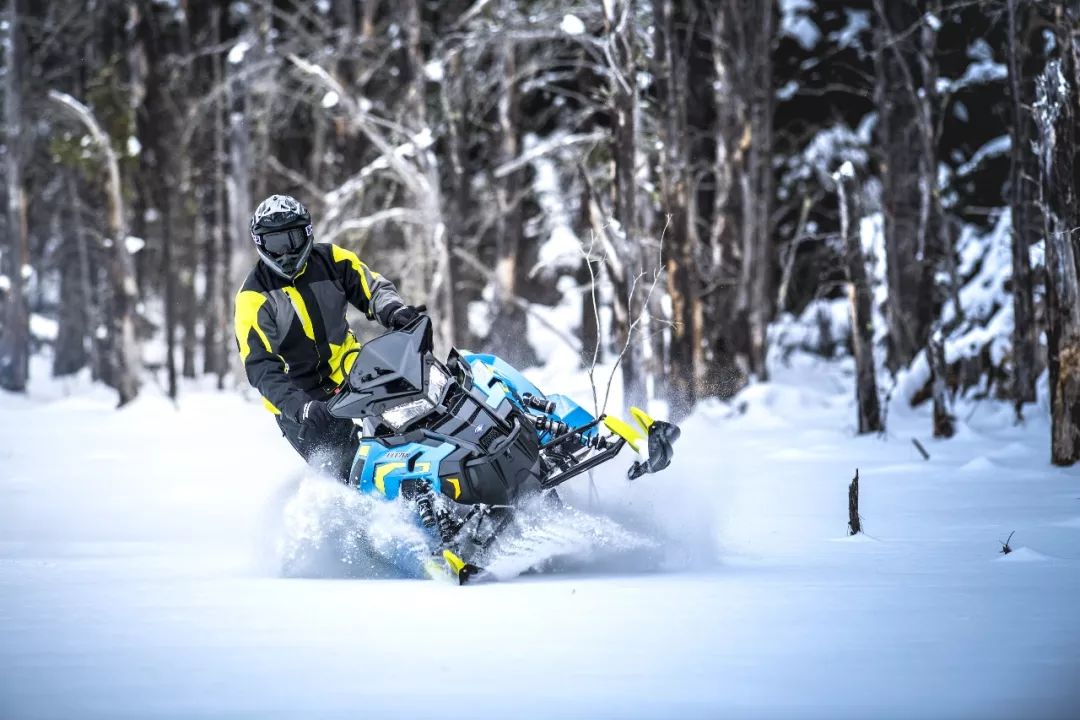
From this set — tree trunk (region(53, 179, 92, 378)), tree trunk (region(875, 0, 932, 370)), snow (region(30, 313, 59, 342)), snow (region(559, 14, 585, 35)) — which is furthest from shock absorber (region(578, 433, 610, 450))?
snow (region(30, 313, 59, 342))

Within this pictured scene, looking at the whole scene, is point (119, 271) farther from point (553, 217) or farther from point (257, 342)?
point (257, 342)

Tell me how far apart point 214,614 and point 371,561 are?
4.94 ft

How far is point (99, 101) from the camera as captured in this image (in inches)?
1095

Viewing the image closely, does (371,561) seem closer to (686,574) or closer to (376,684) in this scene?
(686,574)

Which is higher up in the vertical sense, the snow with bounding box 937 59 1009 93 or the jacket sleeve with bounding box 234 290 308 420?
the snow with bounding box 937 59 1009 93

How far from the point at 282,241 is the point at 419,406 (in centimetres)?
118

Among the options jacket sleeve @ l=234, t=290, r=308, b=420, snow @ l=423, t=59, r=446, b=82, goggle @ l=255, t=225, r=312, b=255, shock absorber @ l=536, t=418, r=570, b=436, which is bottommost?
shock absorber @ l=536, t=418, r=570, b=436

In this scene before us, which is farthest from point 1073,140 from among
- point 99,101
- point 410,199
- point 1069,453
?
point 99,101

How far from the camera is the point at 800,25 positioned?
2639cm

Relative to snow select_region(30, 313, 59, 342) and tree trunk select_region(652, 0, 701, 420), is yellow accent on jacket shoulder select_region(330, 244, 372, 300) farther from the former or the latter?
snow select_region(30, 313, 59, 342)

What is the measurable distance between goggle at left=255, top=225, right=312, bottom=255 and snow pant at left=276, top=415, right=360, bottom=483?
891mm

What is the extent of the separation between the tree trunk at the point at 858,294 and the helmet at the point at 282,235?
312 inches

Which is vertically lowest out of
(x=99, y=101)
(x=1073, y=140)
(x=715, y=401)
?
(x=715, y=401)

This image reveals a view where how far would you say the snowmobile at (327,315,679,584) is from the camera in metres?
6.17
